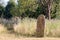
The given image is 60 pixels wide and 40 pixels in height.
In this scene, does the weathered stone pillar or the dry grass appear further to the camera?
the dry grass

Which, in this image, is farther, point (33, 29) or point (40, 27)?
point (33, 29)

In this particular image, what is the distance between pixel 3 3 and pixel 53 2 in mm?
18932

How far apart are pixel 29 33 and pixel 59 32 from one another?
2.19 m

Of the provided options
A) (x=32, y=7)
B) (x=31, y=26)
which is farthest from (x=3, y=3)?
(x=31, y=26)

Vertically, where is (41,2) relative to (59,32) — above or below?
above

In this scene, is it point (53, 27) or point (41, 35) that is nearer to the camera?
point (41, 35)

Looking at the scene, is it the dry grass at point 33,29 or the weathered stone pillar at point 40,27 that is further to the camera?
the dry grass at point 33,29

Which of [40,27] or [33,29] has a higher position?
[40,27]

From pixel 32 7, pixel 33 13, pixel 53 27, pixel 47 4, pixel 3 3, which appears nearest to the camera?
pixel 53 27

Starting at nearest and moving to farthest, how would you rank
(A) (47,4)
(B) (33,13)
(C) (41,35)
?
(C) (41,35) < (A) (47,4) < (B) (33,13)

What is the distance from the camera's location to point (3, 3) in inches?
1689

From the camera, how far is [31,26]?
15.6 m

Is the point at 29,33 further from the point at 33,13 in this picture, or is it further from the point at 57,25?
the point at 33,13

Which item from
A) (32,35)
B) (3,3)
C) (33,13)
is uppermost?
(3,3)
